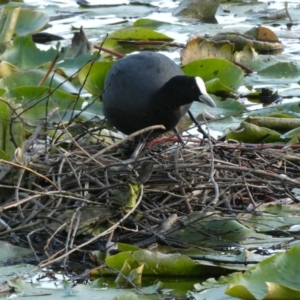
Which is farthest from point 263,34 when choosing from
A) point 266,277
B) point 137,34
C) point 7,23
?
point 266,277

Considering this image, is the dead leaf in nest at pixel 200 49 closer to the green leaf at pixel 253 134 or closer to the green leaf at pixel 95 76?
the green leaf at pixel 95 76

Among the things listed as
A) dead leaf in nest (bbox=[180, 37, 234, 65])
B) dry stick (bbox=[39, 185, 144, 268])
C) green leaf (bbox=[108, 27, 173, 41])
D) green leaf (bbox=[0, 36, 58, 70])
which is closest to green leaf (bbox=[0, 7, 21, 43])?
green leaf (bbox=[0, 36, 58, 70])

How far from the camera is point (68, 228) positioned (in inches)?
140

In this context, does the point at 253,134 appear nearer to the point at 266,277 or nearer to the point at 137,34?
the point at 266,277

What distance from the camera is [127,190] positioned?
3.66 metres

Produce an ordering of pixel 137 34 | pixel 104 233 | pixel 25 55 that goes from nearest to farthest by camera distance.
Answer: pixel 104 233 < pixel 25 55 < pixel 137 34

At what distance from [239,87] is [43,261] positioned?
265 cm

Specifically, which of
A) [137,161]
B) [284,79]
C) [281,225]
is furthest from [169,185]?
[284,79]

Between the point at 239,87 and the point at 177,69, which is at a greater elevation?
the point at 177,69

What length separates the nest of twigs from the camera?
11.9 feet

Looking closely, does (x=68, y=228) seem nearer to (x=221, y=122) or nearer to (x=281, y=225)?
(x=281, y=225)

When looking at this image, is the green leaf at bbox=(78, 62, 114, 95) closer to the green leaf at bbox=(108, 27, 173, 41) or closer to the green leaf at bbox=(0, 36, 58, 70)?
the green leaf at bbox=(0, 36, 58, 70)

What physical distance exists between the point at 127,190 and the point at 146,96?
36.3 inches

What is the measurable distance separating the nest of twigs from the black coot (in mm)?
233
